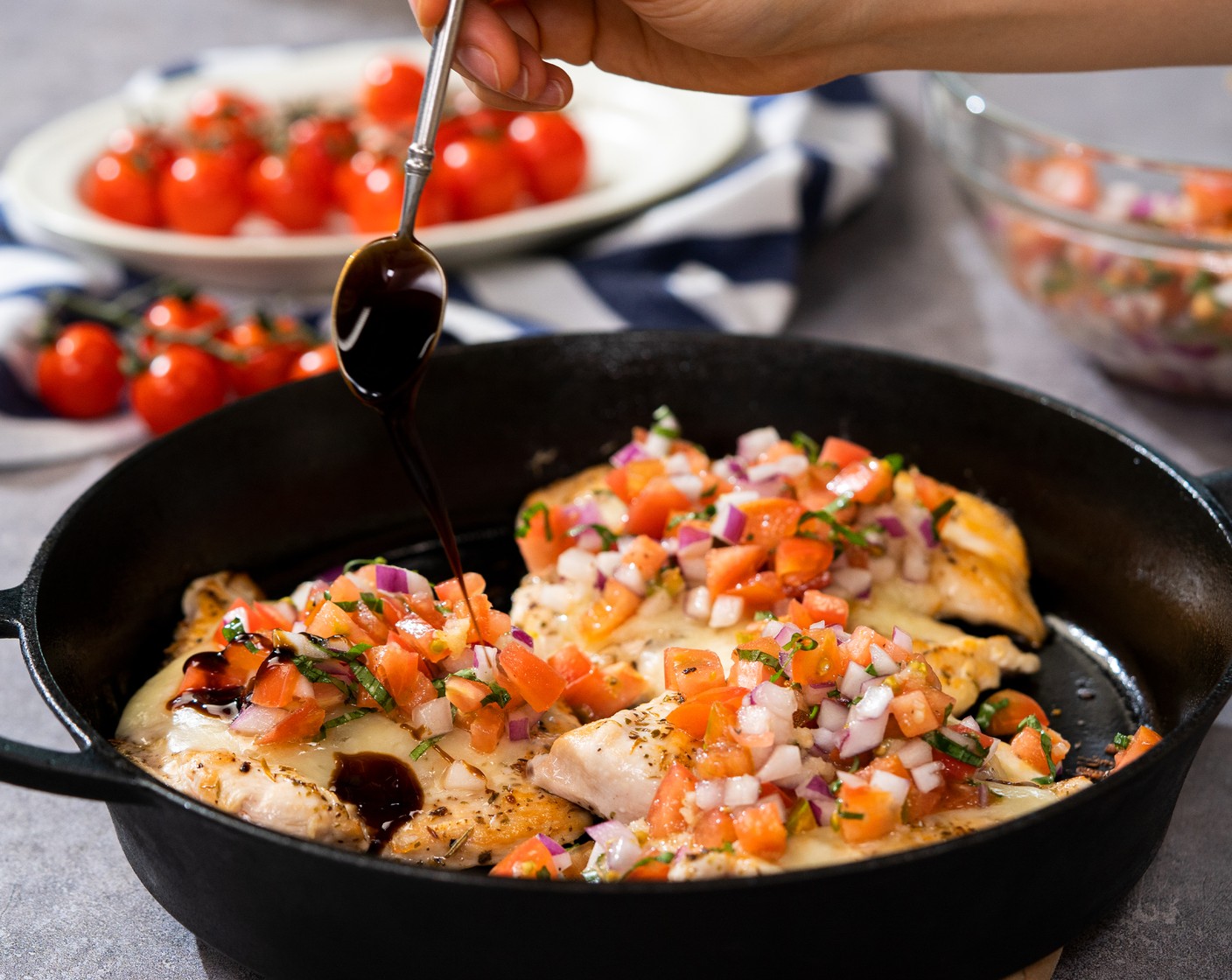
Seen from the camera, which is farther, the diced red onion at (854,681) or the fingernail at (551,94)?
the fingernail at (551,94)

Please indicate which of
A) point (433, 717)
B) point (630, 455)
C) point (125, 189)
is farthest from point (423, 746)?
point (125, 189)

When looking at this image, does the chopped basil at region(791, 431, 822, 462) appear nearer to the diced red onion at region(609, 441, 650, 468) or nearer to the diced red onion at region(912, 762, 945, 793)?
the diced red onion at region(609, 441, 650, 468)

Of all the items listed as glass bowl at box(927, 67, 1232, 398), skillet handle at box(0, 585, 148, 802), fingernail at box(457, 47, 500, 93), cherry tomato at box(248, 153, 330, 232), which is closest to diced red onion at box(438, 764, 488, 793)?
skillet handle at box(0, 585, 148, 802)

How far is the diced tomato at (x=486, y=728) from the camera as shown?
2.29 meters

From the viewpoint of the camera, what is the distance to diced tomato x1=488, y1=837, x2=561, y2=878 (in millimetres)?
1968

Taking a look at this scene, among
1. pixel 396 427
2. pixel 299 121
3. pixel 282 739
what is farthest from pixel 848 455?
pixel 299 121

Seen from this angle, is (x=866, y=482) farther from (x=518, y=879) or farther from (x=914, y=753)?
(x=518, y=879)

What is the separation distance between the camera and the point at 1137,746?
7.55 ft

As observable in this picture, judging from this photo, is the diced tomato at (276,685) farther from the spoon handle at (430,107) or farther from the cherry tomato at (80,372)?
the cherry tomato at (80,372)

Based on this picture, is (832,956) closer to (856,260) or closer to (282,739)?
(282,739)

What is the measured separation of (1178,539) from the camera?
2631 mm

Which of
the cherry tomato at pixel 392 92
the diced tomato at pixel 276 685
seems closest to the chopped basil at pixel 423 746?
the diced tomato at pixel 276 685

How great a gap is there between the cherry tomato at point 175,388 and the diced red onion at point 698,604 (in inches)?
66.3

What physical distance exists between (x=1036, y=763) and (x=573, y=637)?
3.07 ft
